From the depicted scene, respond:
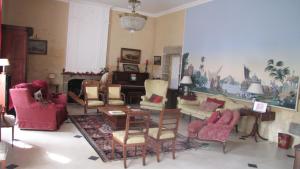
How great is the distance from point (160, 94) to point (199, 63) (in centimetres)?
162

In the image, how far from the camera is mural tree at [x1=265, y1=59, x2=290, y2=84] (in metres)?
5.61

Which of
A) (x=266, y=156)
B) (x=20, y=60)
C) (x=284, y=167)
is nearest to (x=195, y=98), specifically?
(x=266, y=156)

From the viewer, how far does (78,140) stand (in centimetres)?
488

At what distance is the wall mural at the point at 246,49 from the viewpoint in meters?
5.58

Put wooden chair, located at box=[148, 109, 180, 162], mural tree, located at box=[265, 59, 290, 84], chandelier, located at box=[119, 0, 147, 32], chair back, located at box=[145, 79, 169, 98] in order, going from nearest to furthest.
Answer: wooden chair, located at box=[148, 109, 180, 162]
chandelier, located at box=[119, 0, 147, 32]
mural tree, located at box=[265, 59, 290, 84]
chair back, located at box=[145, 79, 169, 98]

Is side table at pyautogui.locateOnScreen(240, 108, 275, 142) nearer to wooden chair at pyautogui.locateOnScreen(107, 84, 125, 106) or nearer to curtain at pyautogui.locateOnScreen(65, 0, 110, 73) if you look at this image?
wooden chair at pyautogui.locateOnScreen(107, 84, 125, 106)

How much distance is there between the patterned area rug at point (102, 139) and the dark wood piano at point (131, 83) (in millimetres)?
2713

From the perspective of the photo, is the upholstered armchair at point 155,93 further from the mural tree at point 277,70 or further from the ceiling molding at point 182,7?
the mural tree at point 277,70

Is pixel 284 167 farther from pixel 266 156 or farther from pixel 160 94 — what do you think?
pixel 160 94

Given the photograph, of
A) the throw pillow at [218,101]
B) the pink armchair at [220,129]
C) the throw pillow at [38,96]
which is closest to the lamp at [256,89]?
the throw pillow at [218,101]

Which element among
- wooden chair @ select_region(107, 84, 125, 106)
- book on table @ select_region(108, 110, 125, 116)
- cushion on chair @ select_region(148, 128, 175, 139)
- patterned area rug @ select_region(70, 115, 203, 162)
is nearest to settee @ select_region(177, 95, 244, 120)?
patterned area rug @ select_region(70, 115, 203, 162)

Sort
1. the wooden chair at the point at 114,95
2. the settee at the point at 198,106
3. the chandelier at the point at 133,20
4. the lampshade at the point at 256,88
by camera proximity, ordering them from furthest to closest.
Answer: the wooden chair at the point at 114,95 → the settee at the point at 198,106 → the lampshade at the point at 256,88 → the chandelier at the point at 133,20

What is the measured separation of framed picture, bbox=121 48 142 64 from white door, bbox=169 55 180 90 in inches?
59.6

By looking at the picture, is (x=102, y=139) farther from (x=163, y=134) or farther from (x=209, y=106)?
(x=209, y=106)
